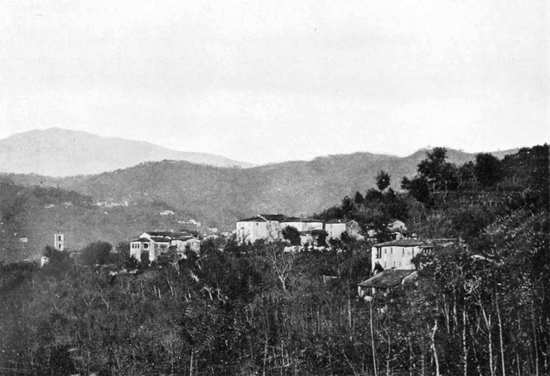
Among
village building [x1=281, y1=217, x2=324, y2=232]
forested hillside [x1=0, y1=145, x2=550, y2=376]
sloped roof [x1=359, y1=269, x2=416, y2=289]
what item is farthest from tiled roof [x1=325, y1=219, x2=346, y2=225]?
sloped roof [x1=359, y1=269, x2=416, y2=289]

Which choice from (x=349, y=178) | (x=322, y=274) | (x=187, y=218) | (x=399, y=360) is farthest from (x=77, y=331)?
(x=349, y=178)

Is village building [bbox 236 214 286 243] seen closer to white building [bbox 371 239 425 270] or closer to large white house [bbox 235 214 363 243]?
large white house [bbox 235 214 363 243]

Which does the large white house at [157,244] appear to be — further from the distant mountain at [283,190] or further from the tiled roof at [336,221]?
the distant mountain at [283,190]

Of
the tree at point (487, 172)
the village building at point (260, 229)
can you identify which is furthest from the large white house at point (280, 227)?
the tree at point (487, 172)

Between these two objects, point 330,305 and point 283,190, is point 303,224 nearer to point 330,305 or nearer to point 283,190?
point 330,305

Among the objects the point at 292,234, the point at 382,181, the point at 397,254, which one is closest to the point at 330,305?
the point at 397,254

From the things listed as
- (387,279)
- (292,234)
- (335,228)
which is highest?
(335,228)
